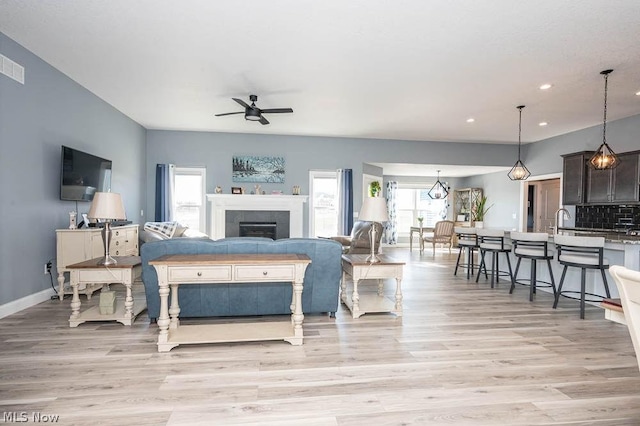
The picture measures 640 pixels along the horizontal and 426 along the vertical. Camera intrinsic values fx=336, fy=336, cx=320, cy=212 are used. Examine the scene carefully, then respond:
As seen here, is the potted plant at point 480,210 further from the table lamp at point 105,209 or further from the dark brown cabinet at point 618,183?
the table lamp at point 105,209

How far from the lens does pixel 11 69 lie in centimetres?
363

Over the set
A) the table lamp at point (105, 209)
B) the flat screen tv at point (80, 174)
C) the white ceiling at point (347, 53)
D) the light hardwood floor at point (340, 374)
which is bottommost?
the light hardwood floor at point (340, 374)

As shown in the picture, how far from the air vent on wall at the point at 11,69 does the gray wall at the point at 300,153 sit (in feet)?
12.5

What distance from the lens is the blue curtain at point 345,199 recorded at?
7.98 metres

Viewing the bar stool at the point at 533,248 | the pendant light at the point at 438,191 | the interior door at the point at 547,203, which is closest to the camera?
the bar stool at the point at 533,248

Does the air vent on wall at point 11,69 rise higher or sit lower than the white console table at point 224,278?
higher

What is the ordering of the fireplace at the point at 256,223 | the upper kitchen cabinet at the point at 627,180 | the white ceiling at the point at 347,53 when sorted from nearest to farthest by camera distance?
the white ceiling at the point at 347,53 → the upper kitchen cabinet at the point at 627,180 → the fireplace at the point at 256,223

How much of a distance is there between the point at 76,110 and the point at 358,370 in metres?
5.18

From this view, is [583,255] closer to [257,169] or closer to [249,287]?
[249,287]

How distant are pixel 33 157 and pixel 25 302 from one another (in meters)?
1.70

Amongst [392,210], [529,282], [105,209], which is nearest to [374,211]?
[105,209]

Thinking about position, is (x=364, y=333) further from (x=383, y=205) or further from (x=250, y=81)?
(x=250, y=81)

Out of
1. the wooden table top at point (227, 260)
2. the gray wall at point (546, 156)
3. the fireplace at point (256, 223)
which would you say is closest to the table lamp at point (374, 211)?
the wooden table top at point (227, 260)

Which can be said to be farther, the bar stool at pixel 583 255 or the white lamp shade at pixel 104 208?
the bar stool at pixel 583 255
